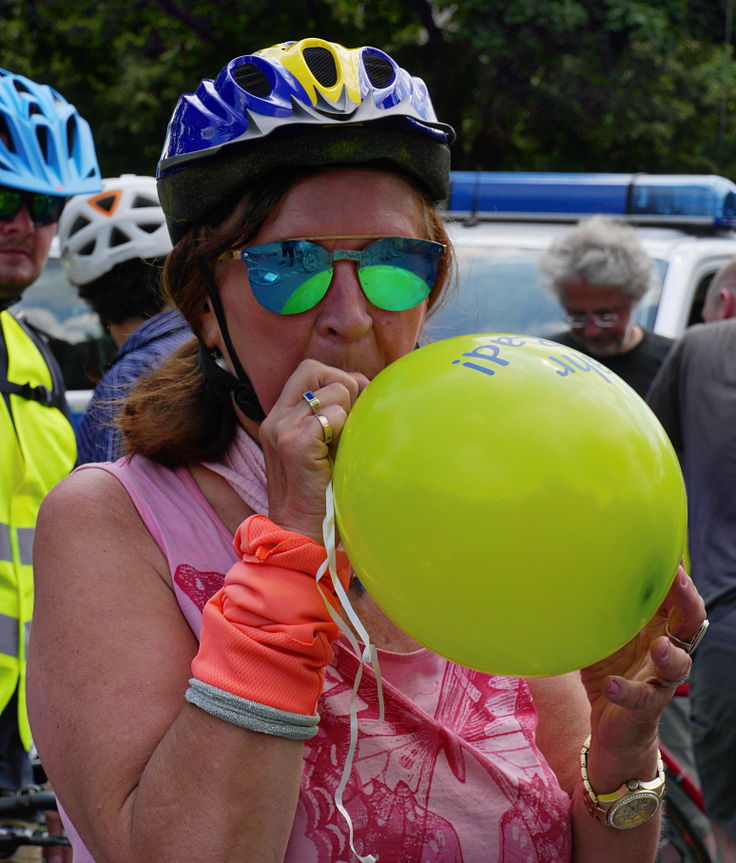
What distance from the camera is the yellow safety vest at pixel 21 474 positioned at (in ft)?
10.5

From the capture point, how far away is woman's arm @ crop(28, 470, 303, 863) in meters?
1.47

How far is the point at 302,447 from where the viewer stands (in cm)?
155

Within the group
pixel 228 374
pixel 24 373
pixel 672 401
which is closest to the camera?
pixel 228 374

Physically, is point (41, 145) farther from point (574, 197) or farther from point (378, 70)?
point (574, 197)

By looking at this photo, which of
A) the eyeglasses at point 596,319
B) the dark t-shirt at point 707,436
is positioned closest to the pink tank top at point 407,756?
the dark t-shirt at point 707,436

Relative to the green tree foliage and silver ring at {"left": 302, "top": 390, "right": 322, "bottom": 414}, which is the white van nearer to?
silver ring at {"left": 302, "top": 390, "right": 322, "bottom": 414}

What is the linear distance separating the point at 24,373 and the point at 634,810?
251cm

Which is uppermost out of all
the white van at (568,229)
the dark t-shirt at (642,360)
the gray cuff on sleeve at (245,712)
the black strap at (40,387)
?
the gray cuff on sleeve at (245,712)

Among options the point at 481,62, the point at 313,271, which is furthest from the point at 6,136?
the point at 481,62

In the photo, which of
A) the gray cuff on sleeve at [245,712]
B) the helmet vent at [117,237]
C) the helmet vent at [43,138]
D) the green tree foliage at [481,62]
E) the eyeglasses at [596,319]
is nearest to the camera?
the gray cuff on sleeve at [245,712]

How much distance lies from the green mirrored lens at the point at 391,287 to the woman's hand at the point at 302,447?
0.24 m

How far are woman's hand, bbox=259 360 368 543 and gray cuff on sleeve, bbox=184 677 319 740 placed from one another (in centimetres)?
25

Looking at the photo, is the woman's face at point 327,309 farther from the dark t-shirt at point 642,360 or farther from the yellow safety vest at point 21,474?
the dark t-shirt at point 642,360

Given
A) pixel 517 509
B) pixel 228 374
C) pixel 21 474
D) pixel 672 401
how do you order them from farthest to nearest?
pixel 672 401 → pixel 21 474 → pixel 228 374 → pixel 517 509
